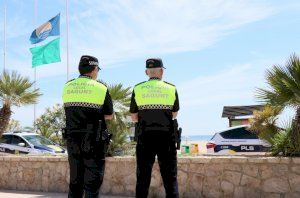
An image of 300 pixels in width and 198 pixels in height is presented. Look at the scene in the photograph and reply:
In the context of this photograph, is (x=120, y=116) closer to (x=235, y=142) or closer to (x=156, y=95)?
(x=156, y=95)

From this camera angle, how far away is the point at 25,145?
17.8 metres

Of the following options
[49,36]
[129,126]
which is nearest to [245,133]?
[129,126]

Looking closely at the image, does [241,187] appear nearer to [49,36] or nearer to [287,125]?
[287,125]

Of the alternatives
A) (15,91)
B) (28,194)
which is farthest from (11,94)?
(28,194)

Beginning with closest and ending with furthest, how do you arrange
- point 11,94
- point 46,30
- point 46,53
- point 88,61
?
point 88,61
point 11,94
point 46,53
point 46,30

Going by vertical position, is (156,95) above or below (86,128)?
above

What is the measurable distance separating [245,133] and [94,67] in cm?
1085

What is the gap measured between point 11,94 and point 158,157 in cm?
830

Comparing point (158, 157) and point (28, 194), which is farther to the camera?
point (28, 194)

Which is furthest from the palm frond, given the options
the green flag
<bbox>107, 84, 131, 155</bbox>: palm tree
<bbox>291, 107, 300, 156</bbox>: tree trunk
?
the green flag

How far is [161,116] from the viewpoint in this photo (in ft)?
17.6

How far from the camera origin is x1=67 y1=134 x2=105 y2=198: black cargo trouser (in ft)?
16.0

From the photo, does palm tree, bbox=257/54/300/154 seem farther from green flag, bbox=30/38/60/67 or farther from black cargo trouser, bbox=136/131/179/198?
green flag, bbox=30/38/60/67

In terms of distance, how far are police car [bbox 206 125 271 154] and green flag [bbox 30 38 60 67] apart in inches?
462
